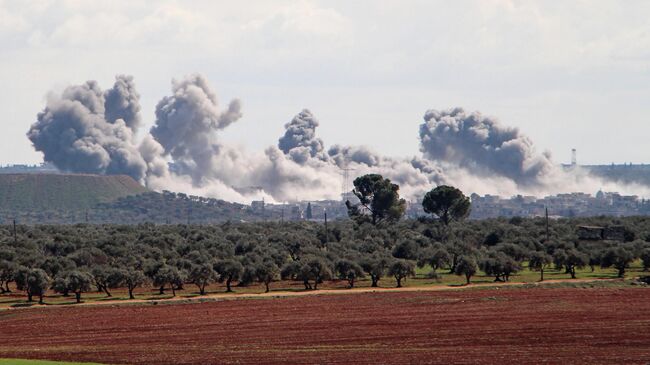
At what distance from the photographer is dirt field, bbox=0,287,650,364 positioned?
68.1 metres

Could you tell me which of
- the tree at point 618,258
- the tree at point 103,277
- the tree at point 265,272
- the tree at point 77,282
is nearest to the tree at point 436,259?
the tree at point 618,258

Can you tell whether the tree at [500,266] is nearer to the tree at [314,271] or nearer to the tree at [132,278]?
the tree at [314,271]

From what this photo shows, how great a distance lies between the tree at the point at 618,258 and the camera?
12750 cm

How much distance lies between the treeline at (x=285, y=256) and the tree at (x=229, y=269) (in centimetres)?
11

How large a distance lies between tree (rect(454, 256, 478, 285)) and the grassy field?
40.6 inches

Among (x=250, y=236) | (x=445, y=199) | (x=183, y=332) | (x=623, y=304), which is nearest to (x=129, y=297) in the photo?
(x=183, y=332)

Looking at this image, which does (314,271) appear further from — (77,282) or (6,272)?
(6,272)

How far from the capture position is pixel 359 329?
81.9 metres

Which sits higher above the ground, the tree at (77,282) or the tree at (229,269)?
the tree at (229,269)

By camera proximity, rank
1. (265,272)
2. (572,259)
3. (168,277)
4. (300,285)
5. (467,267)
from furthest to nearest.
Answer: (572,259) → (300,285) → (467,267) → (265,272) → (168,277)

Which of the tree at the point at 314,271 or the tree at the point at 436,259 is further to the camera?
the tree at the point at 436,259

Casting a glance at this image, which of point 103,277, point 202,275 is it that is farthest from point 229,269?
point 103,277

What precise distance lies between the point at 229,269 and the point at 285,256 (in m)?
18.4

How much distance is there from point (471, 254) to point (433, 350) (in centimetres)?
7399
